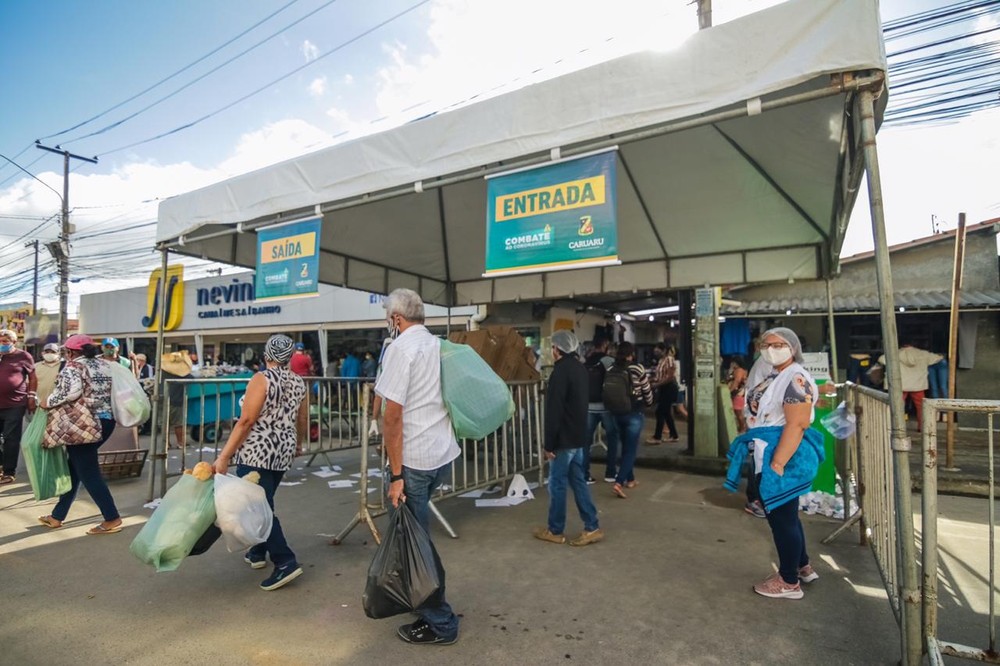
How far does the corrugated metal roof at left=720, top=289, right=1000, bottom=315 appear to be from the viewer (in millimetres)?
10781

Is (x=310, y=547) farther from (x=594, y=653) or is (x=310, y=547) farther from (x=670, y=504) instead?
(x=670, y=504)

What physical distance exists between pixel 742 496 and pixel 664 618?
313 centimetres

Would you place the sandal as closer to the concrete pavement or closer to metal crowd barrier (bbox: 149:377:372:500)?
the concrete pavement

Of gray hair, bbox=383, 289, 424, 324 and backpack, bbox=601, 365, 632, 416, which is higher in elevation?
gray hair, bbox=383, 289, 424, 324

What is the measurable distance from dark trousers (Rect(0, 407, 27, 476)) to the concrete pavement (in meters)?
2.88

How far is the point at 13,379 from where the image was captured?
678cm

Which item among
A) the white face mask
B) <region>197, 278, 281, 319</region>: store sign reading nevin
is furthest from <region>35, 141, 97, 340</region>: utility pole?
the white face mask

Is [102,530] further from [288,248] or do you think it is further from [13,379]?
[13,379]

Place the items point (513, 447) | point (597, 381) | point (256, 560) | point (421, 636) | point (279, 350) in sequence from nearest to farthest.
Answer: point (421, 636)
point (279, 350)
point (256, 560)
point (513, 447)
point (597, 381)

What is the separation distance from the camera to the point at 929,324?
40.0 ft

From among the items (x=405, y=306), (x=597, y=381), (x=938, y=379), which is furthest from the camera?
(x=938, y=379)

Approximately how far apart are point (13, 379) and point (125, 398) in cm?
335

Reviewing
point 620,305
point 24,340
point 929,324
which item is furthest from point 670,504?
point 24,340

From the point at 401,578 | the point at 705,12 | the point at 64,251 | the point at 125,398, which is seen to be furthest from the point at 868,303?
the point at 64,251
